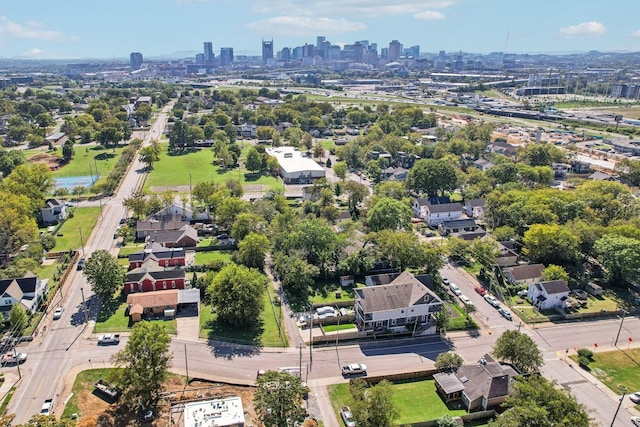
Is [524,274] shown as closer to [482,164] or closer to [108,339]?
[108,339]

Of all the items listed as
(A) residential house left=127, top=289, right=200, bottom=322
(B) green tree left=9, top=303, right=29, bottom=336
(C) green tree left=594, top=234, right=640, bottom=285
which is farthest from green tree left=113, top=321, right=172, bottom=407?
Answer: (C) green tree left=594, top=234, right=640, bottom=285

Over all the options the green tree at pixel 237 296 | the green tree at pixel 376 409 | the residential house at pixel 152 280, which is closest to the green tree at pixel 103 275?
the residential house at pixel 152 280

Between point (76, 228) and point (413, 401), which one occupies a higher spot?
point (76, 228)

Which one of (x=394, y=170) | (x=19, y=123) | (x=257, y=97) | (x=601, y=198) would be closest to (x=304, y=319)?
(x=601, y=198)

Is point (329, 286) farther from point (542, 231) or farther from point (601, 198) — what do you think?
point (601, 198)

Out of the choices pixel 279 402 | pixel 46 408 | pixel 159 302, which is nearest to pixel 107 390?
pixel 46 408

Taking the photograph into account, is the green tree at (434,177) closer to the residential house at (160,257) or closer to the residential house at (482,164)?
the residential house at (482,164)
